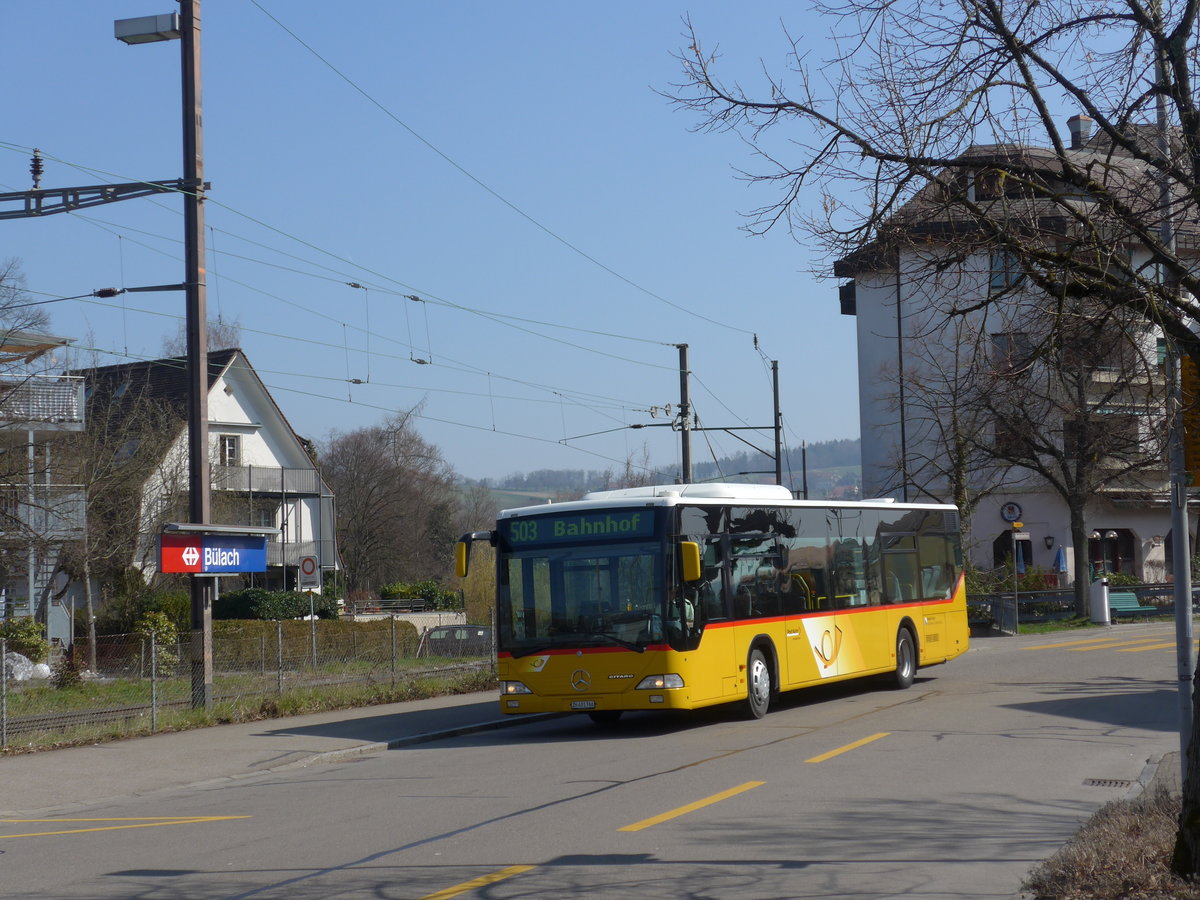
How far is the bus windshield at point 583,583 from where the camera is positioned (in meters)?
16.6

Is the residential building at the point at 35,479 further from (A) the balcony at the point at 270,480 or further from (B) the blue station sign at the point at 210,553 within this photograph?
(A) the balcony at the point at 270,480

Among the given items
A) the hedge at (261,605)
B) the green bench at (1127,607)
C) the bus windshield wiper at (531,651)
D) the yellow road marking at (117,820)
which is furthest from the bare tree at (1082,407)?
the hedge at (261,605)

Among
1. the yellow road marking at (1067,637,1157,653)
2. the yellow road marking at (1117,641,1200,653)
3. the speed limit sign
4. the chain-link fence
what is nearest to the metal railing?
the yellow road marking at (1067,637,1157,653)

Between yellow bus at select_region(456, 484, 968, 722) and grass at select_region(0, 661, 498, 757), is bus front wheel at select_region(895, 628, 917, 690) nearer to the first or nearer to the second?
yellow bus at select_region(456, 484, 968, 722)

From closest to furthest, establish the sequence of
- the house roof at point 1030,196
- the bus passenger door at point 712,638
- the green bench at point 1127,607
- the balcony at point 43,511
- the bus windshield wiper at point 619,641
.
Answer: the house roof at point 1030,196 → the bus windshield wiper at point 619,641 → the bus passenger door at point 712,638 → the balcony at point 43,511 → the green bench at point 1127,607

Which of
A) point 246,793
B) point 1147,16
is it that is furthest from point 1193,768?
point 246,793

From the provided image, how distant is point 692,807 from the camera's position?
10641 mm

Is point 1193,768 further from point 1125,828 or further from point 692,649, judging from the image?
point 692,649

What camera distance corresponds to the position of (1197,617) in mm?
41844

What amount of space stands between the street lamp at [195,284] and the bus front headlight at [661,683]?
6.49 meters

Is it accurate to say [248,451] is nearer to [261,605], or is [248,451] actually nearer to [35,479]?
[261,605]

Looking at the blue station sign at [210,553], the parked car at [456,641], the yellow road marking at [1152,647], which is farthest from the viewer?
the parked car at [456,641]

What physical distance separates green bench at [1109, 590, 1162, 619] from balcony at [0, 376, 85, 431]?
30.7 metres

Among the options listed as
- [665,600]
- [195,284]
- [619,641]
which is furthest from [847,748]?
[195,284]
